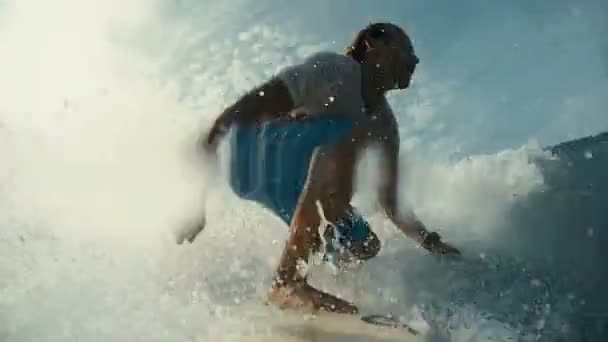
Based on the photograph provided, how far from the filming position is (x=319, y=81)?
77.5 inches

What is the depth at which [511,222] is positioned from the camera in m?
3.41

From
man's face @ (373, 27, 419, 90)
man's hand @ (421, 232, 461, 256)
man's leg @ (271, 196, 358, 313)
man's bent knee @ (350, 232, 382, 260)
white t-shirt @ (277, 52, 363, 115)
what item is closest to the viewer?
white t-shirt @ (277, 52, 363, 115)

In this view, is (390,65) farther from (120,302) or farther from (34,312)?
(34,312)

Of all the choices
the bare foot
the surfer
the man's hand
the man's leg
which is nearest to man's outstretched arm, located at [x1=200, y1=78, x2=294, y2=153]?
the surfer

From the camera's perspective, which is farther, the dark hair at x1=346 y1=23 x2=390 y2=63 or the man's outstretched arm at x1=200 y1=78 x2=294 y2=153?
the dark hair at x1=346 y1=23 x2=390 y2=63

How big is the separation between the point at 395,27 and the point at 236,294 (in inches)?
36.8

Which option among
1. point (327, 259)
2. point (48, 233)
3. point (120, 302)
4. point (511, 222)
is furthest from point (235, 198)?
point (511, 222)

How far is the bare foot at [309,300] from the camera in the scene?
6.54ft

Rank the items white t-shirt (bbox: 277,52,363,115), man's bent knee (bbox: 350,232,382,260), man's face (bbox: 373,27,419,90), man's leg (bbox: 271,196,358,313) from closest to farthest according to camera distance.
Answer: white t-shirt (bbox: 277,52,363,115) < man's leg (bbox: 271,196,358,313) < man's face (bbox: 373,27,419,90) < man's bent knee (bbox: 350,232,382,260)

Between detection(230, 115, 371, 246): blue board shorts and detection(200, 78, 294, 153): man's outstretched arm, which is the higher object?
detection(200, 78, 294, 153): man's outstretched arm

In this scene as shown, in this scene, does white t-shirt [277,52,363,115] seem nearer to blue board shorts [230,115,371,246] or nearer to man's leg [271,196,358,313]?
blue board shorts [230,115,371,246]

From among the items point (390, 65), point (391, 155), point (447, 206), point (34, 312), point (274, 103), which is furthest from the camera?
point (447, 206)

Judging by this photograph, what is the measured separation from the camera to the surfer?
1.99 m

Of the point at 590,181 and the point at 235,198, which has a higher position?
the point at 590,181
